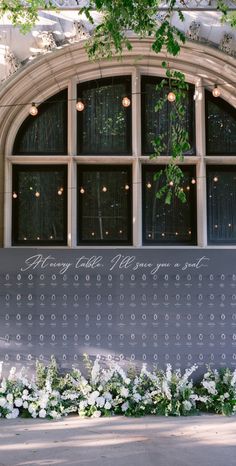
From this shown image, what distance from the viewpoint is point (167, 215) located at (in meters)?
7.40

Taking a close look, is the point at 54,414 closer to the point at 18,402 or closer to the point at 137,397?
the point at 18,402

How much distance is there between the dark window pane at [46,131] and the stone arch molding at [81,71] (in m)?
0.15

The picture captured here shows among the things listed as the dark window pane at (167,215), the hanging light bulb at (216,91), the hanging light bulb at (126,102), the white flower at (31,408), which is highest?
the hanging light bulb at (216,91)

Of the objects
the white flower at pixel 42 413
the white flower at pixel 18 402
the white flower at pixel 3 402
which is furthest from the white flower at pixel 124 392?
the white flower at pixel 3 402

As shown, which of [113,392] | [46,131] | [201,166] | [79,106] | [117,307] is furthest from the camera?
[46,131]

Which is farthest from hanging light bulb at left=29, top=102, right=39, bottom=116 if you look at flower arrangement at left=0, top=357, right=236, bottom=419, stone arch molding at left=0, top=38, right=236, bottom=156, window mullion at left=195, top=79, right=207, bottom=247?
flower arrangement at left=0, top=357, right=236, bottom=419

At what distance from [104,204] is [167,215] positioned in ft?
3.09

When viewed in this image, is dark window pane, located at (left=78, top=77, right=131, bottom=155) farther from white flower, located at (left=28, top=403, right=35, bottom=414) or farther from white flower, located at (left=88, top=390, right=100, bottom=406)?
white flower, located at (left=28, top=403, right=35, bottom=414)

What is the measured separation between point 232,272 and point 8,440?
11.6ft

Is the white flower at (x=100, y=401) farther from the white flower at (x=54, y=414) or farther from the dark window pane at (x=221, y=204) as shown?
the dark window pane at (x=221, y=204)

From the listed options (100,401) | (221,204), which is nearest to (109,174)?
(221,204)

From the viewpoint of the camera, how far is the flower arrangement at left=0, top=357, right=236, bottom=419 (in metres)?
6.39

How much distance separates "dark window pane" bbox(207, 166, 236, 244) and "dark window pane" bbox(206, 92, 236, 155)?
1.01ft

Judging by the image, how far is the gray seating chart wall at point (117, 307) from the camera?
22.1ft
